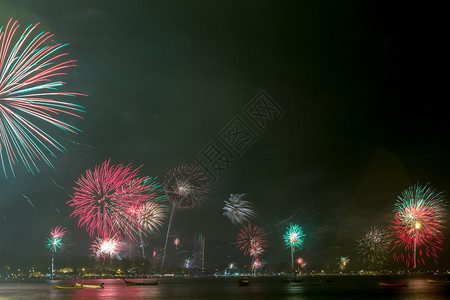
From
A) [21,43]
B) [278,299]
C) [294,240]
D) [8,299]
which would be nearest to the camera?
[21,43]

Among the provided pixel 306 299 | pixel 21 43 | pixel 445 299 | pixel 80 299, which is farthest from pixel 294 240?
pixel 21 43

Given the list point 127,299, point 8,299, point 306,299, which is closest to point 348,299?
point 306,299

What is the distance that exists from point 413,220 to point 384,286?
7995cm

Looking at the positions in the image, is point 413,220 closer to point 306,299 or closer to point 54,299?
point 306,299

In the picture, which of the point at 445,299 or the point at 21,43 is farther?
the point at 445,299

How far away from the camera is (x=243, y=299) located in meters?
94.6

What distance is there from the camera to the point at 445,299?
297 ft

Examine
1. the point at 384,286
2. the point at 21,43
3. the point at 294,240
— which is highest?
the point at 21,43

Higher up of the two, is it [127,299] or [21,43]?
[21,43]

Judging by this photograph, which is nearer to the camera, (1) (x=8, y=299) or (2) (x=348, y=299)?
(1) (x=8, y=299)

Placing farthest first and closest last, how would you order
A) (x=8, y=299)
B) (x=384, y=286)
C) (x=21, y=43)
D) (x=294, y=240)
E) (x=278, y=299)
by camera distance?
(x=384, y=286) → (x=294, y=240) → (x=278, y=299) → (x=8, y=299) → (x=21, y=43)

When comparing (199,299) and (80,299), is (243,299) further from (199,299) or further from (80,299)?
(80,299)

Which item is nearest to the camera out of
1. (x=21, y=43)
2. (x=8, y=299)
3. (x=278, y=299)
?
(x=21, y=43)

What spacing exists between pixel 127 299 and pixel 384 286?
361 feet
